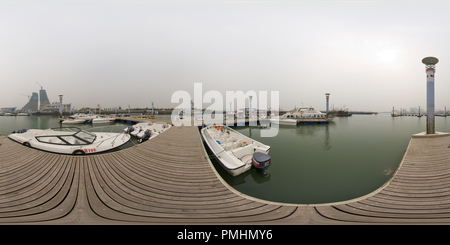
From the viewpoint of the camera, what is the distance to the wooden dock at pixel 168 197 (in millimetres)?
2621

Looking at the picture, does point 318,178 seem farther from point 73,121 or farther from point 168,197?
point 73,121

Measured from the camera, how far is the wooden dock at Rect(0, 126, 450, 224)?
262 cm

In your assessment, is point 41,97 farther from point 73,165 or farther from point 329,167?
Result: point 329,167

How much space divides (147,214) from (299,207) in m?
3.26

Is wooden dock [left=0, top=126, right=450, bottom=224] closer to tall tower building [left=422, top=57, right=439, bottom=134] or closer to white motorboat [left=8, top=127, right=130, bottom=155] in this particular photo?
white motorboat [left=8, top=127, right=130, bottom=155]

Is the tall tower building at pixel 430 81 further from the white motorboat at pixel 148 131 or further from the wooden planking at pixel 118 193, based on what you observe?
the white motorboat at pixel 148 131

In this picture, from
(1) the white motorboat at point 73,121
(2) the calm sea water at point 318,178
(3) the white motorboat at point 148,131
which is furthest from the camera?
(1) the white motorboat at point 73,121

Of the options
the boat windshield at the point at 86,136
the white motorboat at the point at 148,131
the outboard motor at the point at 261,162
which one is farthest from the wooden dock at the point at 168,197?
the white motorboat at the point at 148,131

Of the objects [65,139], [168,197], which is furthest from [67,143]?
[168,197]

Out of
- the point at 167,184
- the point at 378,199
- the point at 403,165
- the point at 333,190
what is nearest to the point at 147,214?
the point at 167,184

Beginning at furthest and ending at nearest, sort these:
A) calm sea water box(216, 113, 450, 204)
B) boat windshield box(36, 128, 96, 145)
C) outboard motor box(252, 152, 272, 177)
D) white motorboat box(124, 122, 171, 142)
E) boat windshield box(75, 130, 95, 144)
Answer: white motorboat box(124, 122, 171, 142) < boat windshield box(75, 130, 95, 144) < boat windshield box(36, 128, 96, 145) < outboard motor box(252, 152, 272, 177) < calm sea water box(216, 113, 450, 204)

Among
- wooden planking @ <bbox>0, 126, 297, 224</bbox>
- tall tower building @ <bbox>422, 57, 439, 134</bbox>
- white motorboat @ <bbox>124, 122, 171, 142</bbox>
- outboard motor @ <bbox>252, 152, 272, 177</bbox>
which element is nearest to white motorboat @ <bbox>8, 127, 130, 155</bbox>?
wooden planking @ <bbox>0, 126, 297, 224</bbox>

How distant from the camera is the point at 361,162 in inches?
310

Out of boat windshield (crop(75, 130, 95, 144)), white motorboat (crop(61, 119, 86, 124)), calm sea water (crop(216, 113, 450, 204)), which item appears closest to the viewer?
calm sea water (crop(216, 113, 450, 204))
